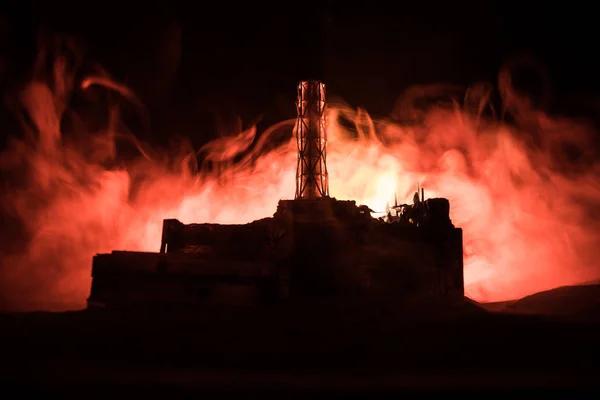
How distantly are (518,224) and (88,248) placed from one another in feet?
78.1

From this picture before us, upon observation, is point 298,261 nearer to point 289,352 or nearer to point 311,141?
point 289,352

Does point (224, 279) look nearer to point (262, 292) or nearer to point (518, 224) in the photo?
point (262, 292)

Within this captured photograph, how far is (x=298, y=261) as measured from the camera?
61.9ft

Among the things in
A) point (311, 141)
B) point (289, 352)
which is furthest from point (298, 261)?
point (311, 141)

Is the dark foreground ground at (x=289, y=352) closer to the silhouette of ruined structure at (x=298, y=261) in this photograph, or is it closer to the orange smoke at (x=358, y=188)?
the silhouette of ruined structure at (x=298, y=261)

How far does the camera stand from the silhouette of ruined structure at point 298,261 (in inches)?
637

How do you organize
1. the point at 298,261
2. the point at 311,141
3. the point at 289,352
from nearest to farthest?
1. the point at 289,352
2. the point at 298,261
3. the point at 311,141

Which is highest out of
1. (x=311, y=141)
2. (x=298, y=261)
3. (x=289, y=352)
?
(x=311, y=141)

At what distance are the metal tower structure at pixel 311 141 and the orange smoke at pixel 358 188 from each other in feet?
10.8

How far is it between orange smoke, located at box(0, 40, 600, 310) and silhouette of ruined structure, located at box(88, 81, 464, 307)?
5.82 metres

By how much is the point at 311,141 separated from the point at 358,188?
4.81m

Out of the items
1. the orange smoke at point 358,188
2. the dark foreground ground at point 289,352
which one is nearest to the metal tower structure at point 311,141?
the orange smoke at point 358,188

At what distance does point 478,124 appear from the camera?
28547 millimetres

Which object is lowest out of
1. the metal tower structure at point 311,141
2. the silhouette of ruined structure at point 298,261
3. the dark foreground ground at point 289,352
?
the dark foreground ground at point 289,352
